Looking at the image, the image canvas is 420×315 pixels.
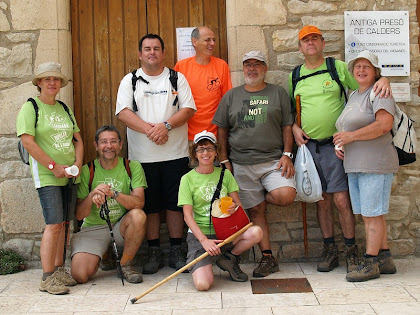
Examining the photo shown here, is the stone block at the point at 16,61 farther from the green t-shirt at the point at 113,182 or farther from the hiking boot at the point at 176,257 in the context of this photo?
the hiking boot at the point at 176,257

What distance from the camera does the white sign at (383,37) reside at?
483 centimetres

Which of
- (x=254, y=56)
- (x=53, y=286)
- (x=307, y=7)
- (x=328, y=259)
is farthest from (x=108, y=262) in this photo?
(x=307, y=7)

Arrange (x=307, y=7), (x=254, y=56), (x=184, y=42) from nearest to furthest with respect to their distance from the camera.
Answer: (x=254, y=56), (x=307, y=7), (x=184, y=42)

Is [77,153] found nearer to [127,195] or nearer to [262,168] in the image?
[127,195]

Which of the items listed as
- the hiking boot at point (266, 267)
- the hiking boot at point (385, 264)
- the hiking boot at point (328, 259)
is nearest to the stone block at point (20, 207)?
the hiking boot at point (266, 267)

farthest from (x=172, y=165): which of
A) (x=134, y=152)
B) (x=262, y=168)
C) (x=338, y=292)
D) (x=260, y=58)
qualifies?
(x=338, y=292)

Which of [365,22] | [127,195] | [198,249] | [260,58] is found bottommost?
[198,249]

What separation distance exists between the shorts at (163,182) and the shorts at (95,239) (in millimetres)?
344

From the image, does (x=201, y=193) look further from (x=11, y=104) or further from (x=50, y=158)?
(x=11, y=104)

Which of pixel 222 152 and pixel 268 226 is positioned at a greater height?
pixel 222 152

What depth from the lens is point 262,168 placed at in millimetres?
4555

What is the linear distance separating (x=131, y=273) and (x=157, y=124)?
1215 millimetres

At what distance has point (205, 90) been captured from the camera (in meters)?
4.76

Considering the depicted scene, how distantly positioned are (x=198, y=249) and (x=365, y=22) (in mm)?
2494
